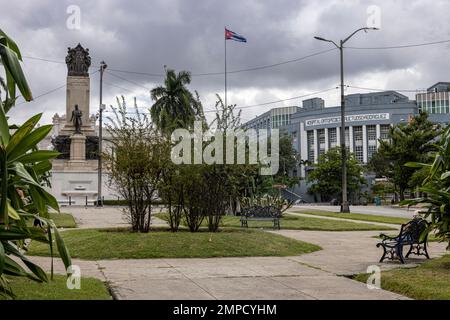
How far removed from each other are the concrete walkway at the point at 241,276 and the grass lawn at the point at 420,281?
0.95 feet

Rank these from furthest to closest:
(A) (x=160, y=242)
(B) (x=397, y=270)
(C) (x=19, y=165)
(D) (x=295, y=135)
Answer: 1. (D) (x=295, y=135)
2. (A) (x=160, y=242)
3. (B) (x=397, y=270)
4. (C) (x=19, y=165)

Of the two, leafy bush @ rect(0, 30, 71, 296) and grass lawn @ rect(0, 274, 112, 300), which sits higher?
leafy bush @ rect(0, 30, 71, 296)

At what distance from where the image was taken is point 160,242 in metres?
13.0

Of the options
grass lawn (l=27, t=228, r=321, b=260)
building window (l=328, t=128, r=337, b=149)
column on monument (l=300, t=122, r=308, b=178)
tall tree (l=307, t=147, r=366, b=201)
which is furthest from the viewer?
column on monument (l=300, t=122, r=308, b=178)

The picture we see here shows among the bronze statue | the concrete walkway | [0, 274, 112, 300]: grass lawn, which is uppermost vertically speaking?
the bronze statue

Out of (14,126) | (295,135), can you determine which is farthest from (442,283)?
(295,135)

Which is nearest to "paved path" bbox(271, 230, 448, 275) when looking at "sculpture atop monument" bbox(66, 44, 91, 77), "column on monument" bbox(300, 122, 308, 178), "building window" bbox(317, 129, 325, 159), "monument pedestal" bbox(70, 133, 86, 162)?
"monument pedestal" bbox(70, 133, 86, 162)

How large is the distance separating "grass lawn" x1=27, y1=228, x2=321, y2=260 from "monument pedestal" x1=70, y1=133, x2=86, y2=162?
35776mm

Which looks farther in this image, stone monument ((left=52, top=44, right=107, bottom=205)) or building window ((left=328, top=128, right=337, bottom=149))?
building window ((left=328, top=128, right=337, bottom=149))

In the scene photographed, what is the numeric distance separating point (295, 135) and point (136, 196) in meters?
86.2

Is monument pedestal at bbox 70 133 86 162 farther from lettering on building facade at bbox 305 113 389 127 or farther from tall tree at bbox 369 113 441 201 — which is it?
lettering on building facade at bbox 305 113 389 127

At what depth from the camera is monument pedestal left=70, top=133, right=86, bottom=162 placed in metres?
49.0

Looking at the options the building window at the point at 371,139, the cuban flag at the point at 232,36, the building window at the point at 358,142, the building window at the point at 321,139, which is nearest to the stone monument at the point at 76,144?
the cuban flag at the point at 232,36
